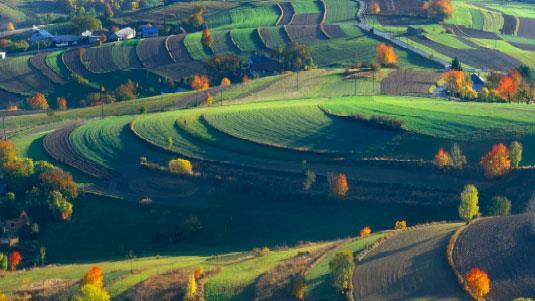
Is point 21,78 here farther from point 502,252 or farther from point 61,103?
point 502,252

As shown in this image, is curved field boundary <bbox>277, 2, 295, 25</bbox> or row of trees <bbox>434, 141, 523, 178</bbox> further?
curved field boundary <bbox>277, 2, 295, 25</bbox>

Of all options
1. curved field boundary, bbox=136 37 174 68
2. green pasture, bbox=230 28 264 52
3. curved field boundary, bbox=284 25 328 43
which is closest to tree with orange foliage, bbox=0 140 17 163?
curved field boundary, bbox=136 37 174 68

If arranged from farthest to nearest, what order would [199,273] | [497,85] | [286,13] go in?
[286,13], [497,85], [199,273]

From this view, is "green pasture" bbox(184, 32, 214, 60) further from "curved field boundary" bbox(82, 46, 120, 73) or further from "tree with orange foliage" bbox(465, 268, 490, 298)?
"tree with orange foliage" bbox(465, 268, 490, 298)

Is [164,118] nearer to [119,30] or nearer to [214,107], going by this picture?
[214,107]

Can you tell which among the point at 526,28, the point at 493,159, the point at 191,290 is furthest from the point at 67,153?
the point at 526,28
